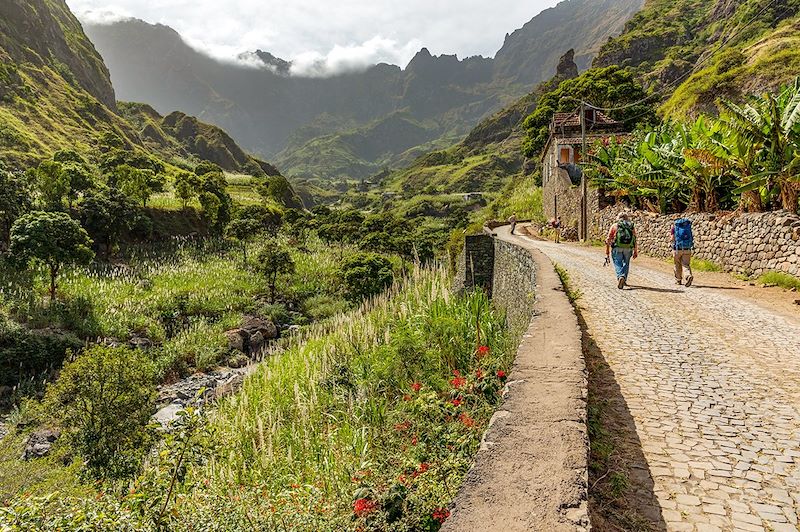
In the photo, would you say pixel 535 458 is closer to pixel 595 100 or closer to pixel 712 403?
pixel 712 403

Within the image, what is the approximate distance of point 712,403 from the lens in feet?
13.4

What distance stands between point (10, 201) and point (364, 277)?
74.4ft

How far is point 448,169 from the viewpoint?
130m

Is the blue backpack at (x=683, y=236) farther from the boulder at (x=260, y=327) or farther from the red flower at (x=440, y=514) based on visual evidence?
the boulder at (x=260, y=327)

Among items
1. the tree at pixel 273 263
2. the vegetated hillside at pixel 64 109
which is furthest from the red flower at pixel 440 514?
the vegetated hillside at pixel 64 109

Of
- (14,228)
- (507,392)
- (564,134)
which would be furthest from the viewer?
(564,134)

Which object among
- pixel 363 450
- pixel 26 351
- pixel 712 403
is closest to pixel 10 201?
pixel 26 351

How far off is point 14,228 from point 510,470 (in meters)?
29.8

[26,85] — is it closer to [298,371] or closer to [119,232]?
[119,232]

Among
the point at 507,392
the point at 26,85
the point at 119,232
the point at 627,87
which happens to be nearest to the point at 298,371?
the point at 507,392

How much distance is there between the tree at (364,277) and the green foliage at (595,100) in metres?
22.1

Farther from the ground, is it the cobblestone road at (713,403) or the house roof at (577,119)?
the house roof at (577,119)

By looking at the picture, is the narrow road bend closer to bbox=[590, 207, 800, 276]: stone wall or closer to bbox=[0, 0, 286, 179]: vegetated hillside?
→ bbox=[590, 207, 800, 276]: stone wall

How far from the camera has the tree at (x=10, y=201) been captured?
2719 cm
